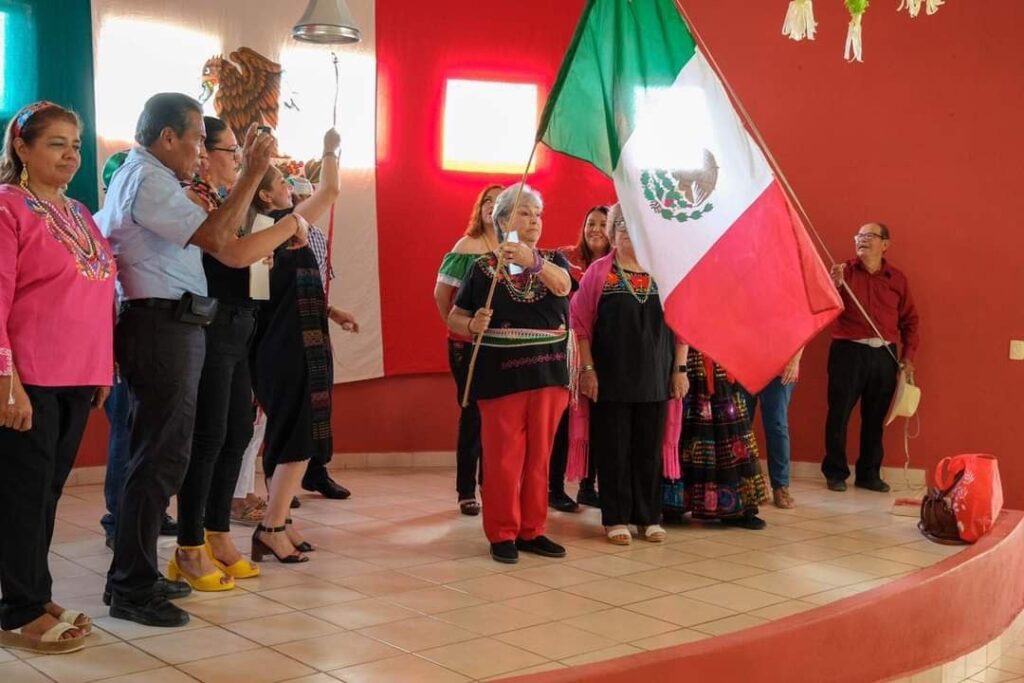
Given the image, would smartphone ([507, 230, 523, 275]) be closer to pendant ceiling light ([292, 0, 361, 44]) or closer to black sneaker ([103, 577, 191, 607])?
pendant ceiling light ([292, 0, 361, 44])

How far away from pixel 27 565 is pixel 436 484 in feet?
11.0

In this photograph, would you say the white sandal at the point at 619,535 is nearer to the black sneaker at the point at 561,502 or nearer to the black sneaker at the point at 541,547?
the black sneaker at the point at 541,547

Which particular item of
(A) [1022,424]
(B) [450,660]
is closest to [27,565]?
(B) [450,660]

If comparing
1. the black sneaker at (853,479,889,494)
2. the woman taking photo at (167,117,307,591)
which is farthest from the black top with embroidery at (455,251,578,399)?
the black sneaker at (853,479,889,494)

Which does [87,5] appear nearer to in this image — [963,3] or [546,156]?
[546,156]

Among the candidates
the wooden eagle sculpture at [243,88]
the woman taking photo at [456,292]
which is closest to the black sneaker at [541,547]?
the woman taking photo at [456,292]

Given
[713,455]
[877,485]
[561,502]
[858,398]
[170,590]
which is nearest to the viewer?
[170,590]

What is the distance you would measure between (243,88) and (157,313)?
10.6 feet

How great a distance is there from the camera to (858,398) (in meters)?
6.64

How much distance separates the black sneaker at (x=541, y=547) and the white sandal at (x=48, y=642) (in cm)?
185

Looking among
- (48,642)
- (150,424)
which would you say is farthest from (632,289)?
(48,642)

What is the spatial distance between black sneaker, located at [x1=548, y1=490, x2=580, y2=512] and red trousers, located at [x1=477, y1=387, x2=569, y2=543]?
106 cm

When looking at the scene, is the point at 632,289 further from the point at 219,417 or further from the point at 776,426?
the point at 219,417

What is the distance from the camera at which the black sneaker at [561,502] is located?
5590 mm
